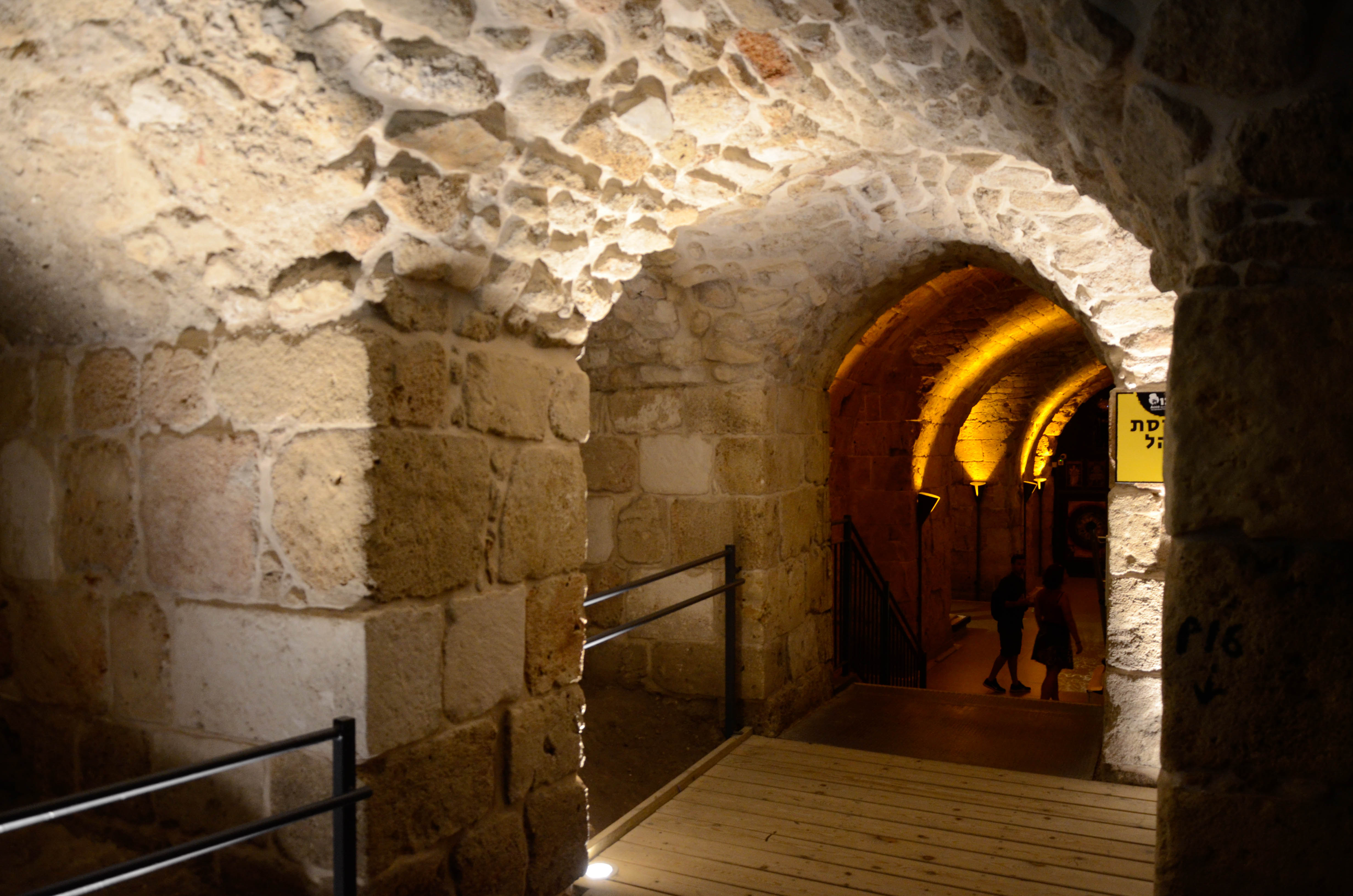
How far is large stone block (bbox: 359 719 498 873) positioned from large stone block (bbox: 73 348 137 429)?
109cm

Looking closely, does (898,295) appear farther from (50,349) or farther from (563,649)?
(50,349)

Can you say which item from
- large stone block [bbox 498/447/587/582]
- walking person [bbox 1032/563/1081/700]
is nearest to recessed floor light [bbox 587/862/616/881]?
large stone block [bbox 498/447/587/582]

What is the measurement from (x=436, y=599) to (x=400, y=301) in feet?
2.28

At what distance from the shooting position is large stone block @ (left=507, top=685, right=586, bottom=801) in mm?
2475

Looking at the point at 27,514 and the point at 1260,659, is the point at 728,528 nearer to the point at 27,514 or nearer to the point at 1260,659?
the point at 27,514

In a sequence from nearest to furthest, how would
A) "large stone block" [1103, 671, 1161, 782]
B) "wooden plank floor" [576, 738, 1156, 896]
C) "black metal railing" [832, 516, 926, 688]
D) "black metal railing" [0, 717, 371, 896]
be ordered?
"black metal railing" [0, 717, 371, 896] < "wooden plank floor" [576, 738, 1156, 896] < "large stone block" [1103, 671, 1161, 782] < "black metal railing" [832, 516, 926, 688]

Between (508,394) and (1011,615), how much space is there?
571 centimetres

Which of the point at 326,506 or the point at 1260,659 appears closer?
the point at 1260,659

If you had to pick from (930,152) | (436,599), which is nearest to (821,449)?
(930,152)

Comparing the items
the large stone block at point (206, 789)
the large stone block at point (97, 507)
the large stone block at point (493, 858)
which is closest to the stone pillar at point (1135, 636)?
the large stone block at point (493, 858)

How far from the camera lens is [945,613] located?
9.27 metres

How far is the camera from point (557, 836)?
2.64 meters

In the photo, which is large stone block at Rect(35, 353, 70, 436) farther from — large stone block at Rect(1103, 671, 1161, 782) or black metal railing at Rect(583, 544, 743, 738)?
large stone block at Rect(1103, 671, 1161, 782)

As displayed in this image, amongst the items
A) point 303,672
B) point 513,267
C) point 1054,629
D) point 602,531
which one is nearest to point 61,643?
point 303,672
